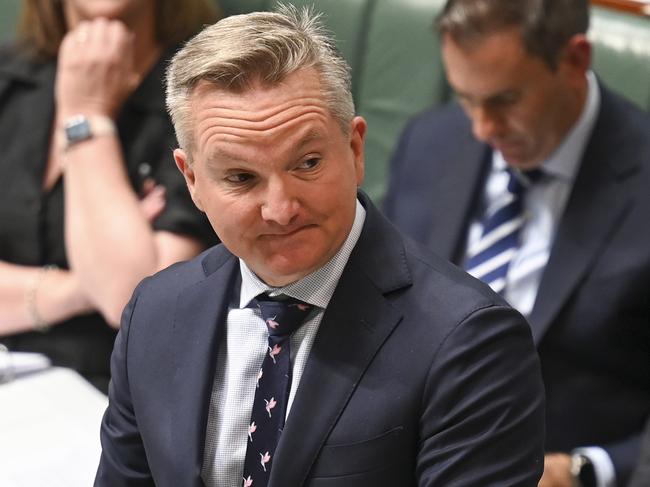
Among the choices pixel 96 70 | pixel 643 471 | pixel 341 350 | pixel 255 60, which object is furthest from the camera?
pixel 96 70

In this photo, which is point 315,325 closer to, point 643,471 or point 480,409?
point 480,409

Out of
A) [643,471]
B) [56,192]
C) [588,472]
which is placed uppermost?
[643,471]

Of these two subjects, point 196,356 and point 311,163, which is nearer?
point 311,163

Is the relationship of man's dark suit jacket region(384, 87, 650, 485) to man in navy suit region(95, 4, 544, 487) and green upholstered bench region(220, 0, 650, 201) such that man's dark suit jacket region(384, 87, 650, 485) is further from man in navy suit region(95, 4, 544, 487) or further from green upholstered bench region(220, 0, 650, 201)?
man in navy suit region(95, 4, 544, 487)

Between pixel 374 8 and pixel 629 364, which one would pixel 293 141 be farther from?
pixel 374 8

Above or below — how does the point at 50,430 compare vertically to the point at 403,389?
below

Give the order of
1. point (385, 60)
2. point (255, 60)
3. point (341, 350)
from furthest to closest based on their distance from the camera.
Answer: point (385, 60)
point (341, 350)
point (255, 60)

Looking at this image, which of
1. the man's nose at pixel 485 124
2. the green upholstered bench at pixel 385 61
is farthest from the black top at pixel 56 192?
the man's nose at pixel 485 124

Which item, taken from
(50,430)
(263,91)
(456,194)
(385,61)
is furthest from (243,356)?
(385,61)

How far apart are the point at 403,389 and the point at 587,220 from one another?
31.4 inches

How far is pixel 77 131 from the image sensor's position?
1970 millimetres

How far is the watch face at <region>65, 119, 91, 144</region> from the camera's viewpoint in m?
1.96

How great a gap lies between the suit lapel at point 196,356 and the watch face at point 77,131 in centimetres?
86

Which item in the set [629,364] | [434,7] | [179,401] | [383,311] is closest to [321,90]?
[383,311]
